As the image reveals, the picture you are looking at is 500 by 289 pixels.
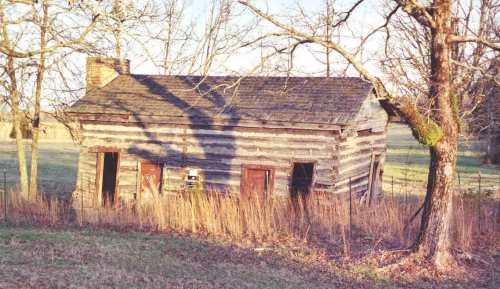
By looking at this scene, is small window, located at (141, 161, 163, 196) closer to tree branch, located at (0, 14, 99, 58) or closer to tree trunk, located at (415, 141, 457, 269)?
tree branch, located at (0, 14, 99, 58)

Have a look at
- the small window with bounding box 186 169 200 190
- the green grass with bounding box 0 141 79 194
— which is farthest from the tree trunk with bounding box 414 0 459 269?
the green grass with bounding box 0 141 79 194

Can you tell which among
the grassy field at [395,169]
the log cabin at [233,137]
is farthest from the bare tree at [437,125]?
the grassy field at [395,169]

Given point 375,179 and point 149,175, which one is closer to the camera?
point 149,175

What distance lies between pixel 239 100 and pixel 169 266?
801cm

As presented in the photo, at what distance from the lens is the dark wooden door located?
16547mm

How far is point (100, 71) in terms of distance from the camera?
1833 cm

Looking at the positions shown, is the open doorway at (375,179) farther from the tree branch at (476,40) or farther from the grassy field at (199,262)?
the tree branch at (476,40)

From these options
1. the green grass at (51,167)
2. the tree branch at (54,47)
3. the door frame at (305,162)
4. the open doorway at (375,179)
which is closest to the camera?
the tree branch at (54,47)

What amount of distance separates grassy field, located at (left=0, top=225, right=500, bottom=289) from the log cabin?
4.71 m

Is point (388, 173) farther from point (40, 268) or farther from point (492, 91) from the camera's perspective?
point (40, 268)

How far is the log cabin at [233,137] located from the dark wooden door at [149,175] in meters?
0.03

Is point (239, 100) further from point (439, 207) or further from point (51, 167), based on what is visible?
point (51, 167)

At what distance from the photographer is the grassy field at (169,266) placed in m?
7.87

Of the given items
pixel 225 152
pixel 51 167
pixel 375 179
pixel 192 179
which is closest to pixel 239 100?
pixel 225 152
